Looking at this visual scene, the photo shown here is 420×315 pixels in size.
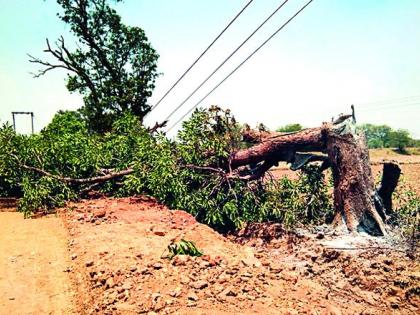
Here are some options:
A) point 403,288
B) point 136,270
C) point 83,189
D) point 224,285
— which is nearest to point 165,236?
point 136,270

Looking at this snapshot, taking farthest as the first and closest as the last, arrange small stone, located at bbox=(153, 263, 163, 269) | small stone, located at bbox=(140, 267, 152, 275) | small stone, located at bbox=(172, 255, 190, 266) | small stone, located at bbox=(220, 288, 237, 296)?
small stone, located at bbox=(172, 255, 190, 266) < small stone, located at bbox=(153, 263, 163, 269) < small stone, located at bbox=(140, 267, 152, 275) < small stone, located at bbox=(220, 288, 237, 296)

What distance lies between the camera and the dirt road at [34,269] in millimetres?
3979

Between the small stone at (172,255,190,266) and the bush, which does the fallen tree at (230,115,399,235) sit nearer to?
the bush

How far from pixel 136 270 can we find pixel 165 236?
1460 mm

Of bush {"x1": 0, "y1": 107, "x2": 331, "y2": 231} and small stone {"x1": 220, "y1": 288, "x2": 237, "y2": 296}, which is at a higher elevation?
bush {"x1": 0, "y1": 107, "x2": 331, "y2": 231}

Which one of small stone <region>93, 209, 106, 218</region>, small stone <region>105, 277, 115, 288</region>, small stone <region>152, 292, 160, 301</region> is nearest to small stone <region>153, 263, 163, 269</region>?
small stone <region>105, 277, 115, 288</region>

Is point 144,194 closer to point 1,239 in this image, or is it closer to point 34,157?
point 34,157

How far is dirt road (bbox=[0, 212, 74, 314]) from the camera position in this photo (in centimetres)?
398

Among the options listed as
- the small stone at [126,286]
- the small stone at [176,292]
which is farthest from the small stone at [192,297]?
the small stone at [126,286]

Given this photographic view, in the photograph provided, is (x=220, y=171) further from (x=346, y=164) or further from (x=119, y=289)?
(x=119, y=289)

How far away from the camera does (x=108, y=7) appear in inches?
765

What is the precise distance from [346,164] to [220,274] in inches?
158

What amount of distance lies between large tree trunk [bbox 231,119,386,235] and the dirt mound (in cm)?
73

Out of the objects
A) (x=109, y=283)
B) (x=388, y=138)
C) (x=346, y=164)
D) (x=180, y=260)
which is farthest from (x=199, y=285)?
(x=388, y=138)
